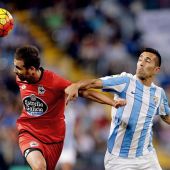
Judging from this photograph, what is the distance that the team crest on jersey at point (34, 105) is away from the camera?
30.5 ft

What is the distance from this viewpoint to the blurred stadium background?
51.1 feet

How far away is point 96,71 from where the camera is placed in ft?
56.2

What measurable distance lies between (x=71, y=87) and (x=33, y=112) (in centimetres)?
79

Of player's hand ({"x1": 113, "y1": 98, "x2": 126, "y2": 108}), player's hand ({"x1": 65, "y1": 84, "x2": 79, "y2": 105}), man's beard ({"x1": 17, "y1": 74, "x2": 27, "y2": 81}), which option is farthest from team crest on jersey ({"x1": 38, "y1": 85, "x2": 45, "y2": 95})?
player's hand ({"x1": 113, "y1": 98, "x2": 126, "y2": 108})

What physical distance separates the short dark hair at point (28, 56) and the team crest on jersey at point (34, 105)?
390 millimetres

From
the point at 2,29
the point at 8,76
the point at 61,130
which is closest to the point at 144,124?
the point at 61,130

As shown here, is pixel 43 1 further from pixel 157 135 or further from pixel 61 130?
pixel 61 130

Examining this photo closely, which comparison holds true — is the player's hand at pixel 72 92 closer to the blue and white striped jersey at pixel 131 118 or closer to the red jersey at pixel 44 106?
the red jersey at pixel 44 106

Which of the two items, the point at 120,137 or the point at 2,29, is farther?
the point at 2,29

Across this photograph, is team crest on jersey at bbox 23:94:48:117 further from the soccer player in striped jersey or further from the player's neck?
the player's neck

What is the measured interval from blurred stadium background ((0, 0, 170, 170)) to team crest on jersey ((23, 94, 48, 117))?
579 centimetres

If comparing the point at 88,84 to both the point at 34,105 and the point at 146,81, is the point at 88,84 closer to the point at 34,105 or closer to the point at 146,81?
the point at 34,105

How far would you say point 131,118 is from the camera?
9.28 metres

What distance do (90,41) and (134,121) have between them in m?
8.71
